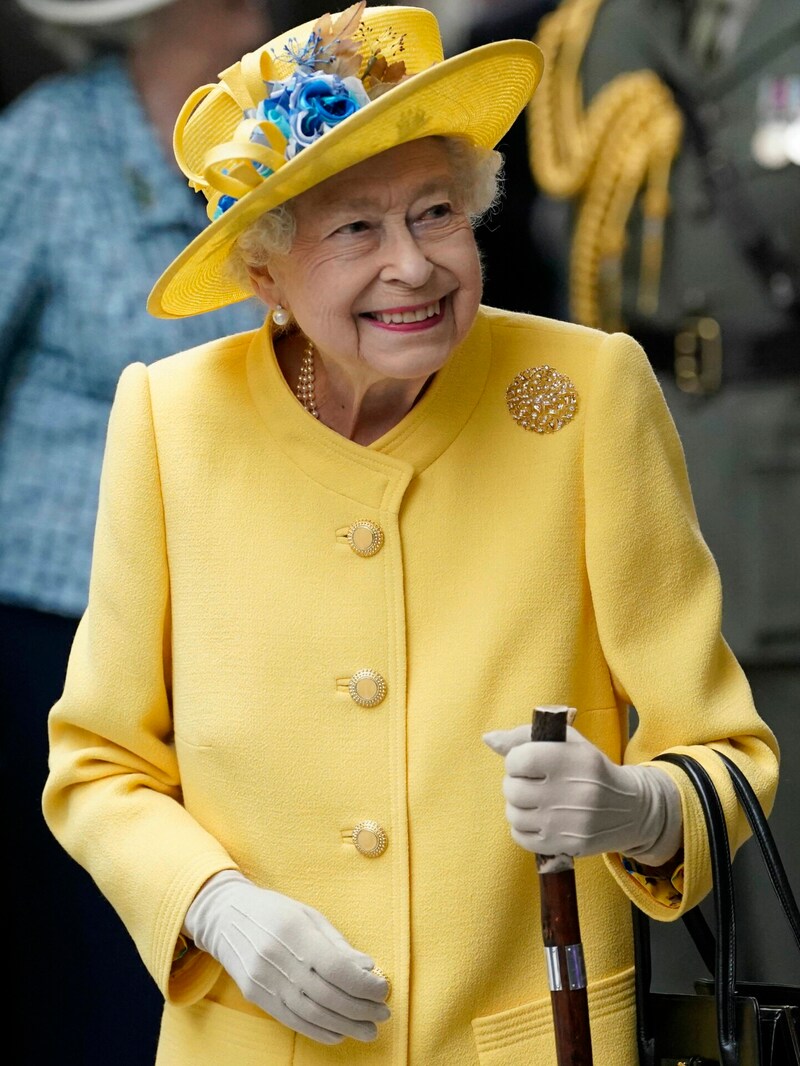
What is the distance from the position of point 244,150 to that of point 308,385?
327 mm

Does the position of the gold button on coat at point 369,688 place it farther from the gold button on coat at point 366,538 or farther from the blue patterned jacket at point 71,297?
the blue patterned jacket at point 71,297

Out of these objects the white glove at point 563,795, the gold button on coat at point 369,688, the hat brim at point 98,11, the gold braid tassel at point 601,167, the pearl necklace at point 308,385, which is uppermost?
the hat brim at point 98,11

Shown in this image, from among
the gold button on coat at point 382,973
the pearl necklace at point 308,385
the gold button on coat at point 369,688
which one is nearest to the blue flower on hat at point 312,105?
the pearl necklace at point 308,385

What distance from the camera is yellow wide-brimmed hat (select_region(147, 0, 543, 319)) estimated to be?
1.71 meters

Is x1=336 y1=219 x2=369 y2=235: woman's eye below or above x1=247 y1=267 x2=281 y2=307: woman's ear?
above

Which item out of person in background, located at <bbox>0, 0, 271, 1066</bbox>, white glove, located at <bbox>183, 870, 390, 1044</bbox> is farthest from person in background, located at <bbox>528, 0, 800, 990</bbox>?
white glove, located at <bbox>183, 870, 390, 1044</bbox>

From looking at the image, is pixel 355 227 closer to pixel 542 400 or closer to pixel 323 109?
pixel 323 109

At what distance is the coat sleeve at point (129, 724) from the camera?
1892mm

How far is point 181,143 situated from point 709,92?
5.00 feet

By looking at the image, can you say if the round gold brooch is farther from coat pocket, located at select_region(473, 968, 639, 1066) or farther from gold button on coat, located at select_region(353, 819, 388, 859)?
coat pocket, located at select_region(473, 968, 639, 1066)

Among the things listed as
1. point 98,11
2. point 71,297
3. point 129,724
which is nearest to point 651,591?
point 129,724

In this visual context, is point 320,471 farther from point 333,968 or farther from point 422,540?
point 333,968

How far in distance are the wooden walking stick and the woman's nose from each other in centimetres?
48

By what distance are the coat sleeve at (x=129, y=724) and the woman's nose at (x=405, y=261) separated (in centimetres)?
40
